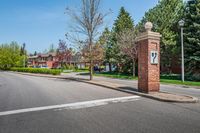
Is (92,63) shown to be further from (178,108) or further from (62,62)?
(62,62)

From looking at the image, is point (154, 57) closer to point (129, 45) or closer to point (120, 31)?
point (129, 45)

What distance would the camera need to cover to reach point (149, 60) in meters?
11.1

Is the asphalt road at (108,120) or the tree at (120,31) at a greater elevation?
the tree at (120,31)

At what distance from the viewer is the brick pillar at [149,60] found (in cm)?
1113

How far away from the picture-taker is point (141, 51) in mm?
11664

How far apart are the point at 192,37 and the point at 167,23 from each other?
326 inches

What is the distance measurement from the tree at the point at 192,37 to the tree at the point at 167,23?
543 centimetres

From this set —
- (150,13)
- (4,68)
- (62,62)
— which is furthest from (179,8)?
(4,68)

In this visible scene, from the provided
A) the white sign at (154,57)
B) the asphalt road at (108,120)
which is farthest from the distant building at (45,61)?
the asphalt road at (108,120)

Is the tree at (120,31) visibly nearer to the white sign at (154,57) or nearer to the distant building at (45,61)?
the white sign at (154,57)

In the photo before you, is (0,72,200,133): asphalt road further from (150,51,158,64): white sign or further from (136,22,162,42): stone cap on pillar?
(136,22,162,42): stone cap on pillar

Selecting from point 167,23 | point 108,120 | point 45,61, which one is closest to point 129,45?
point 167,23

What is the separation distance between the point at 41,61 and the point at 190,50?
85716 mm

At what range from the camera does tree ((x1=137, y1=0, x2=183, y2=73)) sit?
31125 mm
